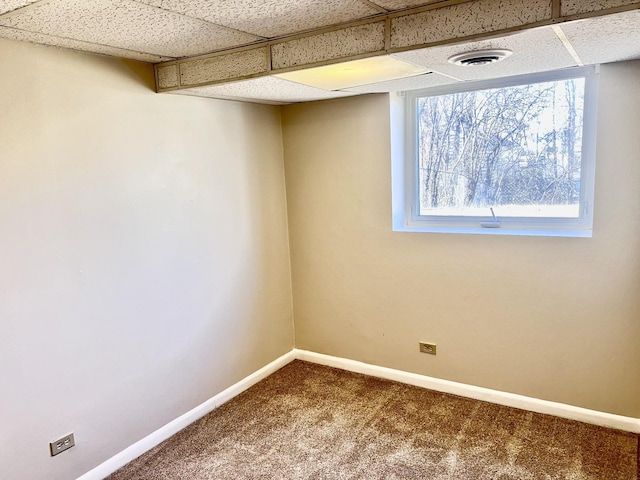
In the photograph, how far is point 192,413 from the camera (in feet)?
9.62

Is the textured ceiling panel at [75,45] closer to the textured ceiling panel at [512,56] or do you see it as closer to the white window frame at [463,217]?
the textured ceiling panel at [512,56]

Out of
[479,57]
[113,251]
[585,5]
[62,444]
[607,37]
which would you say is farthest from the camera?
[113,251]

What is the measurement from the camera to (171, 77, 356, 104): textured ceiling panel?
Answer: 7.97 feet

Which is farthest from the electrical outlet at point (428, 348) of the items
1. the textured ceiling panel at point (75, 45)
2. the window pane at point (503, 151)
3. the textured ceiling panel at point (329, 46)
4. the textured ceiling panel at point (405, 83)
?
the textured ceiling panel at point (75, 45)

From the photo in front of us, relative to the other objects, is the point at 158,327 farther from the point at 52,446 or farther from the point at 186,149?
the point at 186,149

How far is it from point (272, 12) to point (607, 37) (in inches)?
49.0

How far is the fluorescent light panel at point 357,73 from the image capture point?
2090mm

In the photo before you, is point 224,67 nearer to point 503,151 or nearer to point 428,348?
point 503,151

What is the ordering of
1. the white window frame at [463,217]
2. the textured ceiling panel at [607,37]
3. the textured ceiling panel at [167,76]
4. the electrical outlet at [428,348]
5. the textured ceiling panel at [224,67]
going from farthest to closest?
1. the electrical outlet at [428,348]
2. the white window frame at [463,217]
3. the textured ceiling panel at [167,76]
4. the textured ceiling panel at [224,67]
5. the textured ceiling panel at [607,37]

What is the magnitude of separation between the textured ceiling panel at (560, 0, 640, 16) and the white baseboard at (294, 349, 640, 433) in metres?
2.16

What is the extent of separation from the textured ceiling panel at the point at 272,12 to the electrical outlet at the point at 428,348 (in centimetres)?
211

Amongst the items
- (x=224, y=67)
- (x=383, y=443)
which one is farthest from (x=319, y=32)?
(x=383, y=443)

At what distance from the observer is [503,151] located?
9.53ft

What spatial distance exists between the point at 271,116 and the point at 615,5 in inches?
90.3
